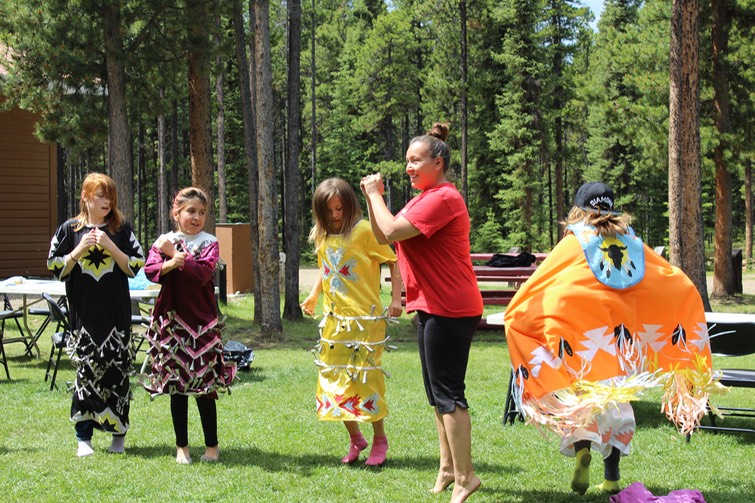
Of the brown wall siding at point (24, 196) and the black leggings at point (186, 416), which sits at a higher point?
the brown wall siding at point (24, 196)

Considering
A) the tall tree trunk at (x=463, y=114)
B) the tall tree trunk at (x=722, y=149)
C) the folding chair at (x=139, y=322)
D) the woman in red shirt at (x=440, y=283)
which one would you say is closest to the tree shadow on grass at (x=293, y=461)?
the woman in red shirt at (x=440, y=283)

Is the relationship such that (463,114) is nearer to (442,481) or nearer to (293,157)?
(293,157)

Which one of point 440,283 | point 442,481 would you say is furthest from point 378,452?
point 440,283

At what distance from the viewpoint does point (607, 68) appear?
113 feet

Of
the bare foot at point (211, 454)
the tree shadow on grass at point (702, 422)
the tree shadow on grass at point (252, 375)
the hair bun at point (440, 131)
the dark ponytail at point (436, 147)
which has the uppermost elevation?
the hair bun at point (440, 131)

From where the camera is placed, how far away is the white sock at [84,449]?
5.20 metres

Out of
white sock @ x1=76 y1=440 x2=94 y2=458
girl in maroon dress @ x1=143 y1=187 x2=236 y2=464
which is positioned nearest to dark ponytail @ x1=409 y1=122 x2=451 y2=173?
girl in maroon dress @ x1=143 y1=187 x2=236 y2=464

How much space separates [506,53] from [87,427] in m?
30.7

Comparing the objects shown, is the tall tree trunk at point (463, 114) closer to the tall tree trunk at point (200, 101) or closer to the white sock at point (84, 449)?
the tall tree trunk at point (200, 101)

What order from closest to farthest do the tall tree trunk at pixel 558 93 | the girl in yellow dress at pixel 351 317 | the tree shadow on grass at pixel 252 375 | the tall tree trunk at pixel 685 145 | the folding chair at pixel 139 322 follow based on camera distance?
the girl in yellow dress at pixel 351 317, the folding chair at pixel 139 322, the tree shadow on grass at pixel 252 375, the tall tree trunk at pixel 685 145, the tall tree trunk at pixel 558 93

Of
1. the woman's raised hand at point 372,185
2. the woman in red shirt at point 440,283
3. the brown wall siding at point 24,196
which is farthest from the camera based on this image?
the brown wall siding at point 24,196

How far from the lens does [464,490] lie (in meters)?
3.96

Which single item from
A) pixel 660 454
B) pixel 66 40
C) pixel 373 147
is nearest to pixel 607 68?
pixel 373 147

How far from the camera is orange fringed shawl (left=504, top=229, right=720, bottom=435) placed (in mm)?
3869
